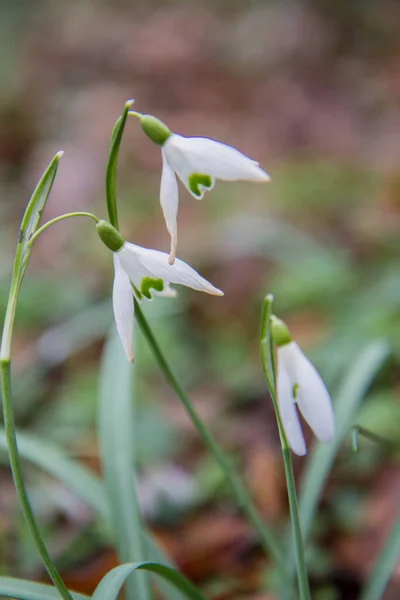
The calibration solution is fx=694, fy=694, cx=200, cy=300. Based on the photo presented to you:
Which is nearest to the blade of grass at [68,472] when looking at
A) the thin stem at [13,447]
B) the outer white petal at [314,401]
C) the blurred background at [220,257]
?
the blurred background at [220,257]

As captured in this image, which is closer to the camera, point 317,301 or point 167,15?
point 317,301

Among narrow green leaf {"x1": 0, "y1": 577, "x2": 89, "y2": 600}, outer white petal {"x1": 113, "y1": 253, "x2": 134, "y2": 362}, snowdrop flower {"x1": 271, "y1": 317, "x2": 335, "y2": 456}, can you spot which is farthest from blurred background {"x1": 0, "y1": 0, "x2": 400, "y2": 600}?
outer white petal {"x1": 113, "y1": 253, "x2": 134, "y2": 362}

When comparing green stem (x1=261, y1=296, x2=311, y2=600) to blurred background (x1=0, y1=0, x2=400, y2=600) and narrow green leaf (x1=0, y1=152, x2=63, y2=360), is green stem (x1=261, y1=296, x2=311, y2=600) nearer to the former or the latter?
narrow green leaf (x1=0, y1=152, x2=63, y2=360)

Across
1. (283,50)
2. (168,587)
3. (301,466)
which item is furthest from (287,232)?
(283,50)

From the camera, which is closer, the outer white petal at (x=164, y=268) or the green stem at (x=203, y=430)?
the outer white petal at (x=164, y=268)

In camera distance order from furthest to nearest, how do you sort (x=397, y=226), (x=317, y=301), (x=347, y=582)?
(x=397, y=226) → (x=317, y=301) → (x=347, y=582)

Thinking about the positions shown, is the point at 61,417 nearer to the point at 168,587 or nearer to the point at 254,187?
the point at 168,587

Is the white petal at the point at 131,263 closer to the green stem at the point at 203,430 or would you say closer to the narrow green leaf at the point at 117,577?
the green stem at the point at 203,430
